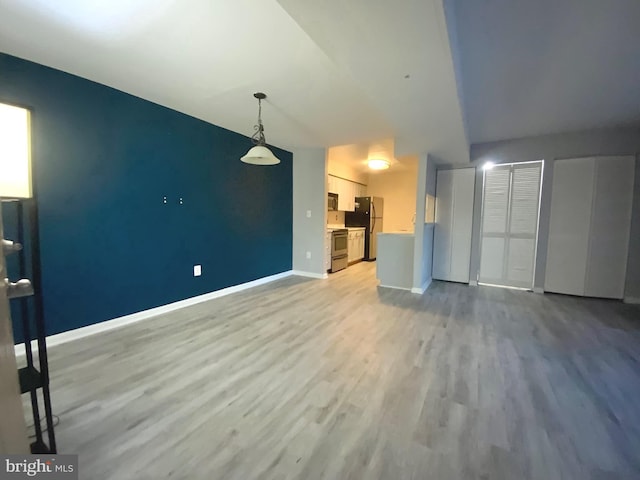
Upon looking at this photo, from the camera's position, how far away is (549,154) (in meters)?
4.16

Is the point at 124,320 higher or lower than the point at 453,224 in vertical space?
lower

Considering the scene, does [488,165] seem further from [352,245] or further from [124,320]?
[124,320]

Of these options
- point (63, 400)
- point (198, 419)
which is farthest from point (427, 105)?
point (63, 400)

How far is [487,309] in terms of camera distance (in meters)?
3.49

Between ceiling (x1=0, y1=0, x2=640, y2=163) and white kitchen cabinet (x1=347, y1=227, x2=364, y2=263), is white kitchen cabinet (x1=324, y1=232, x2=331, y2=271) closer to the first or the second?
white kitchen cabinet (x1=347, y1=227, x2=364, y2=263)

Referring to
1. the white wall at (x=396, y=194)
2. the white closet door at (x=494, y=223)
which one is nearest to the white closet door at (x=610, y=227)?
the white closet door at (x=494, y=223)

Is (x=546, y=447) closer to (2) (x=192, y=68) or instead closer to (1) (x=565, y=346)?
(1) (x=565, y=346)

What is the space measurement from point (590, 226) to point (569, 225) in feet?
0.75

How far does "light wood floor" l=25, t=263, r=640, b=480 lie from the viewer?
1295 millimetres

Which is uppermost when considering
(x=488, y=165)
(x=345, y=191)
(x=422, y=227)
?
(x=488, y=165)

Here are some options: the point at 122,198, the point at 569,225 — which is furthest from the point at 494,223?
the point at 122,198

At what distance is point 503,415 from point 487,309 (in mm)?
2157

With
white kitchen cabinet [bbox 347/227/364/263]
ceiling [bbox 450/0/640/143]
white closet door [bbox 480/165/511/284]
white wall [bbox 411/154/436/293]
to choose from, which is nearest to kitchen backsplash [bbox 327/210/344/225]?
white kitchen cabinet [bbox 347/227/364/263]

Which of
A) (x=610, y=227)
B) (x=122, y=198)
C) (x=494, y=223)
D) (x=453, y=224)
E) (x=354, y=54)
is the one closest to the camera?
(x=354, y=54)
